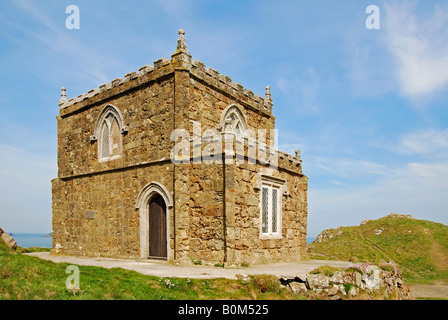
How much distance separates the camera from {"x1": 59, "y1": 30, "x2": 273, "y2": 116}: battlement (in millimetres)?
15362

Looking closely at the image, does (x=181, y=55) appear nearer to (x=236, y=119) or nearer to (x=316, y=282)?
(x=236, y=119)

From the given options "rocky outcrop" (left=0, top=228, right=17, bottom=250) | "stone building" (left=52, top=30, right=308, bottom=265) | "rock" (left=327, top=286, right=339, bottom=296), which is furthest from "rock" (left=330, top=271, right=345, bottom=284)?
"rocky outcrop" (left=0, top=228, right=17, bottom=250)

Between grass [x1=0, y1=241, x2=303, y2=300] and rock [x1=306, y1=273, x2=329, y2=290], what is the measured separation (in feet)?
2.43

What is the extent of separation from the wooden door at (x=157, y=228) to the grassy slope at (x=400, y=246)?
15.0 m

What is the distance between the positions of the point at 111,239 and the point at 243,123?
9.09m

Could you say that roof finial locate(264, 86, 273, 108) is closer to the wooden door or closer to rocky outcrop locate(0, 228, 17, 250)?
the wooden door

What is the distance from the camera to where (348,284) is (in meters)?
11.2

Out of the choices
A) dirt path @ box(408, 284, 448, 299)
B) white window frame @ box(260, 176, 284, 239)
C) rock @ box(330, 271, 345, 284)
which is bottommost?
dirt path @ box(408, 284, 448, 299)

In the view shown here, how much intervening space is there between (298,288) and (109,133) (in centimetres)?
1268

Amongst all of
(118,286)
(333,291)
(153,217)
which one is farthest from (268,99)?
(118,286)

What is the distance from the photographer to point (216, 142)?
1383 cm
